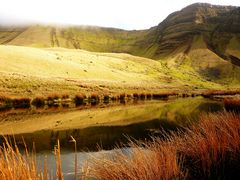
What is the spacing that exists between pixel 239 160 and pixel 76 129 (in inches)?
637

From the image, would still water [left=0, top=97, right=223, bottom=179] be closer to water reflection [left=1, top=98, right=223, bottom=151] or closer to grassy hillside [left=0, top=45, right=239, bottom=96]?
water reflection [left=1, top=98, right=223, bottom=151]

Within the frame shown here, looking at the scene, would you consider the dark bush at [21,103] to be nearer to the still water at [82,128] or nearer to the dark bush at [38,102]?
the dark bush at [38,102]

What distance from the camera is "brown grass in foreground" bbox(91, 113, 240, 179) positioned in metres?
6.96

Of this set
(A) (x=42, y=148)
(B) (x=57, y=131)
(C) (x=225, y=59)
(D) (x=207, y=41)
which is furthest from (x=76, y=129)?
(D) (x=207, y=41)

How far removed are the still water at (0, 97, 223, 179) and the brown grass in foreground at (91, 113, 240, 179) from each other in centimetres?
442

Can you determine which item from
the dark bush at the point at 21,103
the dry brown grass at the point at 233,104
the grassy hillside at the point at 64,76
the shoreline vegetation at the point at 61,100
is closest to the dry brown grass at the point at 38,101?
the shoreline vegetation at the point at 61,100

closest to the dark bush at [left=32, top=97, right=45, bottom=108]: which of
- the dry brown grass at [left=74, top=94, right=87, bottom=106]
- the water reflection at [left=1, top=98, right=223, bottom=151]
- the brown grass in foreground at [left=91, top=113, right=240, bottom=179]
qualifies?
the dry brown grass at [left=74, top=94, right=87, bottom=106]

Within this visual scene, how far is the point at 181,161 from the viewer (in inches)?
346

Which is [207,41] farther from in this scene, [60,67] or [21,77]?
[21,77]

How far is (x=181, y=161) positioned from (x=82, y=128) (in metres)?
16.4

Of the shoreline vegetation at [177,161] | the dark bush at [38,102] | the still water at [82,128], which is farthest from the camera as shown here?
the dark bush at [38,102]

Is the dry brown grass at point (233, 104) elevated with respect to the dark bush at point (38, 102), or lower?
elevated

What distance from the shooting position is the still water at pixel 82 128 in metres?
17.1

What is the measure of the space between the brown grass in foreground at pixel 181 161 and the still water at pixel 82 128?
4420 millimetres
